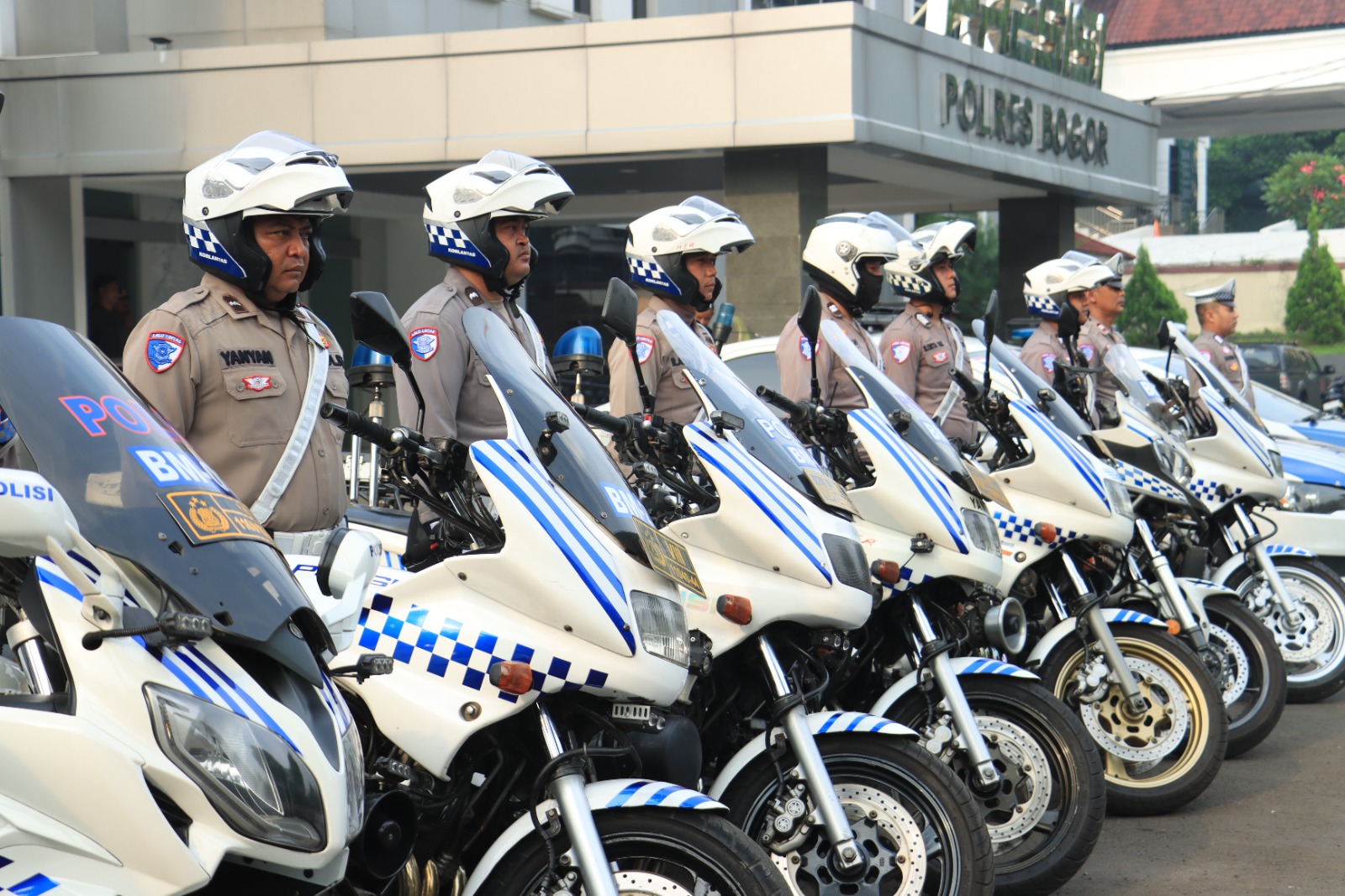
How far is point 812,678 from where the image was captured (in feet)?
14.1

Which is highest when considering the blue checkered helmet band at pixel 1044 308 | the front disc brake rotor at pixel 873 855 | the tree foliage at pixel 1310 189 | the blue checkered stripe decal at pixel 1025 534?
the tree foliage at pixel 1310 189

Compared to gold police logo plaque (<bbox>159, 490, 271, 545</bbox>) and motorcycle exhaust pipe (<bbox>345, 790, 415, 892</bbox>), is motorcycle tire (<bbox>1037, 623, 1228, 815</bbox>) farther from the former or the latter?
gold police logo plaque (<bbox>159, 490, 271, 545</bbox>)

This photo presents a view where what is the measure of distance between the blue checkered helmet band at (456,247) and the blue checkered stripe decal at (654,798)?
6.91ft

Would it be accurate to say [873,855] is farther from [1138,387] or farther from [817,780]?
[1138,387]

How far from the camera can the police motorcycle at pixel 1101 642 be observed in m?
5.96

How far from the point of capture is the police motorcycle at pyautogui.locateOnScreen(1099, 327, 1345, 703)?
8031mm

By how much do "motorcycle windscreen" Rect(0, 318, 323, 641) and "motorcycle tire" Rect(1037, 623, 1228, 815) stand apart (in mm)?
4008

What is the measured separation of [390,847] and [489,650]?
23.5 inches

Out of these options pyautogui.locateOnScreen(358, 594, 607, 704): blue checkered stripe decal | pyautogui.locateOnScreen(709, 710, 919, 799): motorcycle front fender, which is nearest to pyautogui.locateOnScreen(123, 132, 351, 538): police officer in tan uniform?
pyautogui.locateOnScreen(358, 594, 607, 704): blue checkered stripe decal

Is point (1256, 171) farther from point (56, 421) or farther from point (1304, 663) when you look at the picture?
point (56, 421)

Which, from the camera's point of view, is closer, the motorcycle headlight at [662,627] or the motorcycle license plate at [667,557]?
the motorcycle headlight at [662,627]

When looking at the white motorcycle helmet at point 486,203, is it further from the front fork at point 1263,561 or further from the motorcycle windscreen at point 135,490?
the front fork at point 1263,561

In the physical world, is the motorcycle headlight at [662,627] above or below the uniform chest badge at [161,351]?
below

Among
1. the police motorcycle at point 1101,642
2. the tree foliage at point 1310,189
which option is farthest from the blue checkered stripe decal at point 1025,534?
the tree foliage at point 1310,189
